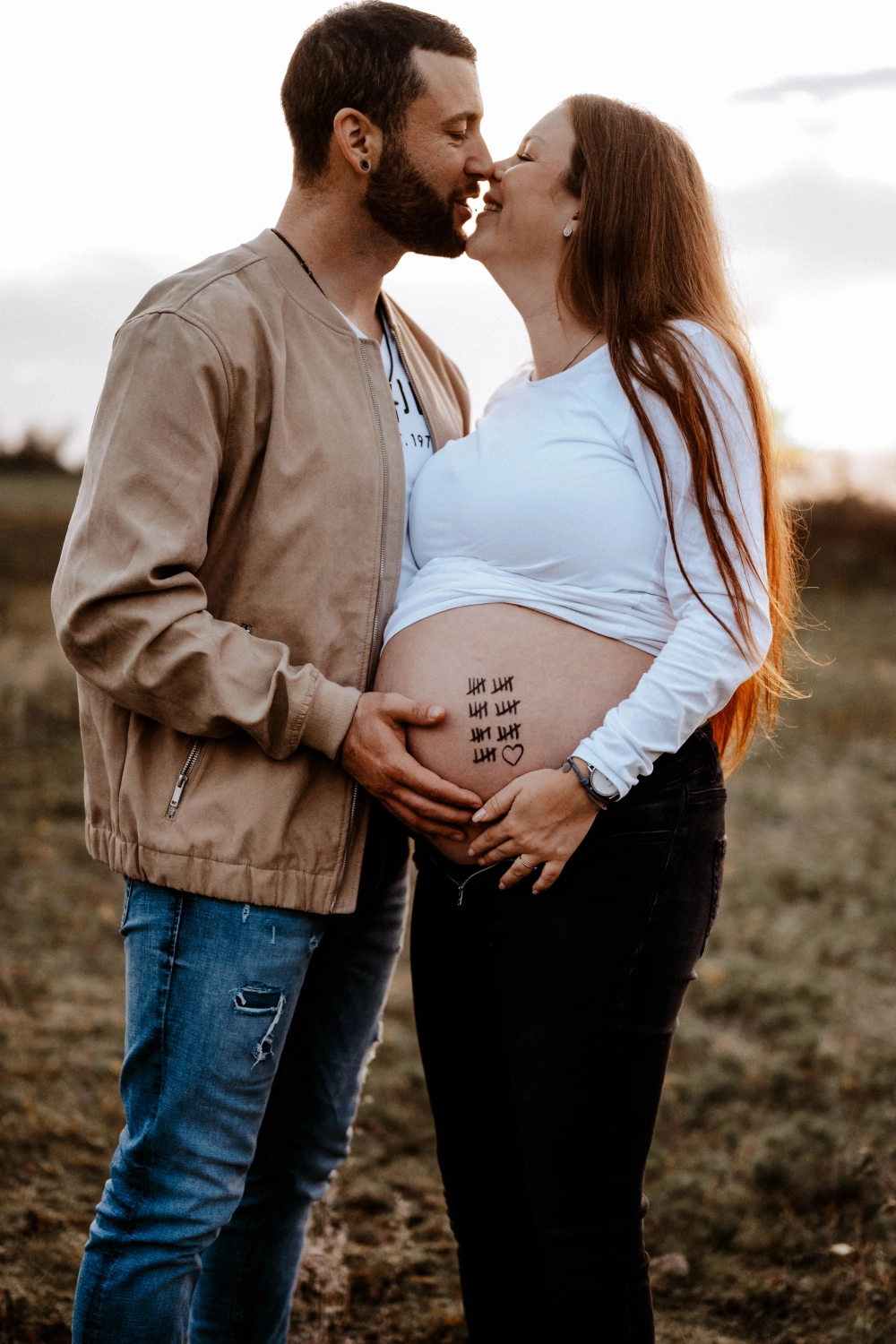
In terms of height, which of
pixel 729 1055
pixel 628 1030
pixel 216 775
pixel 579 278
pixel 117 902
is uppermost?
pixel 579 278

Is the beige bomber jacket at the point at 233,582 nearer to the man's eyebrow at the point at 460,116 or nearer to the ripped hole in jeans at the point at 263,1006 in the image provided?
the ripped hole in jeans at the point at 263,1006

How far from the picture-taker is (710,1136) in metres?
3.71

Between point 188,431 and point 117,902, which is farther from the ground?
point 188,431

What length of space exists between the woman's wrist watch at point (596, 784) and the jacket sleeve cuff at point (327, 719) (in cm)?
36

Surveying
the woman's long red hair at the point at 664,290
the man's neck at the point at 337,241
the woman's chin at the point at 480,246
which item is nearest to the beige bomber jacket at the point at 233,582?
the man's neck at the point at 337,241

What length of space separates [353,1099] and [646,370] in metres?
1.50

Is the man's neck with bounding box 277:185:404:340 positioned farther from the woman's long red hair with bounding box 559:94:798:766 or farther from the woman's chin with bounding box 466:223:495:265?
the woman's long red hair with bounding box 559:94:798:766

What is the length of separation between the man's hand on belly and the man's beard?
3.03 feet

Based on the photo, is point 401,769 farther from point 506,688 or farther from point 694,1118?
point 694,1118

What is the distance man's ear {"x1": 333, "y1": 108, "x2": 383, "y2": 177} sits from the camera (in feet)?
6.84

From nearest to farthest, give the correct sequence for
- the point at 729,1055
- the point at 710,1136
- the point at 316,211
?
the point at 316,211 < the point at 710,1136 < the point at 729,1055

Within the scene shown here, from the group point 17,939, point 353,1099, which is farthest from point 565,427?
point 17,939

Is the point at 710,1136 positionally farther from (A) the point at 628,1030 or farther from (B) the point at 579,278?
(B) the point at 579,278

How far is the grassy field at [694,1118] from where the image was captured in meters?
2.81
